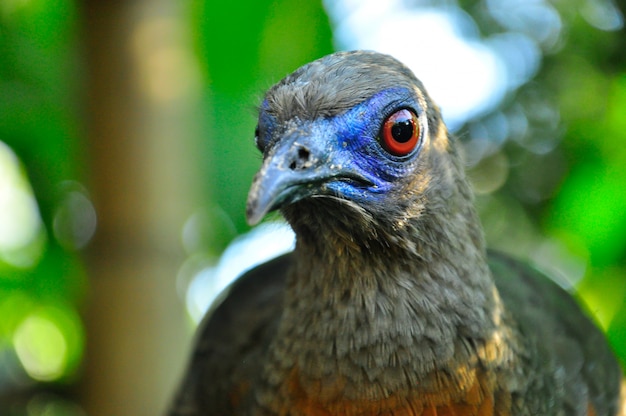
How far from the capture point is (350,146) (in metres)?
1.74

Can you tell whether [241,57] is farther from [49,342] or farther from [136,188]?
[49,342]

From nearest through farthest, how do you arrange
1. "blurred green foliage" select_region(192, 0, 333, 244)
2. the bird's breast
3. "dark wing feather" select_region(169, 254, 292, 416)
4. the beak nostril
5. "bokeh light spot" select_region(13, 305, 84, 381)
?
1. the beak nostril
2. the bird's breast
3. "dark wing feather" select_region(169, 254, 292, 416)
4. "blurred green foliage" select_region(192, 0, 333, 244)
5. "bokeh light spot" select_region(13, 305, 84, 381)

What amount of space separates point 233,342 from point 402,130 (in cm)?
130

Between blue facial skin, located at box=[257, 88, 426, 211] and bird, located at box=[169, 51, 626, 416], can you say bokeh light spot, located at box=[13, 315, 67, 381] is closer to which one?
bird, located at box=[169, 51, 626, 416]

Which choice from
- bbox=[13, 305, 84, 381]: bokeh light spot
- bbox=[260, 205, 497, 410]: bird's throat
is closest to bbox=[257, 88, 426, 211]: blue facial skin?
bbox=[260, 205, 497, 410]: bird's throat

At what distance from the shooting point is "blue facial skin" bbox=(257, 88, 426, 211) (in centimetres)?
170

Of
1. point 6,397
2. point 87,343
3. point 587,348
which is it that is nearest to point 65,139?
point 87,343

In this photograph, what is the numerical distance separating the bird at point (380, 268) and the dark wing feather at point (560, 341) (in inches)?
0.9

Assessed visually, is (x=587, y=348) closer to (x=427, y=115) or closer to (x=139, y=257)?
(x=427, y=115)

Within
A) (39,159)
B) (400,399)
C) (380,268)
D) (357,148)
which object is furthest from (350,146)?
(39,159)

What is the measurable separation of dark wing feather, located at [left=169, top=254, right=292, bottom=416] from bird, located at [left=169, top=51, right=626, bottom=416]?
31cm

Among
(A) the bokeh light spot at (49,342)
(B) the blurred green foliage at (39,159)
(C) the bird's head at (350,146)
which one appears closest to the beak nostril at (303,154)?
(C) the bird's head at (350,146)

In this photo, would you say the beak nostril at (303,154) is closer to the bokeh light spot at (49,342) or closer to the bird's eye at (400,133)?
the bird's eye at (400,133)

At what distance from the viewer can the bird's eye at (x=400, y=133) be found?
70.7 inches
